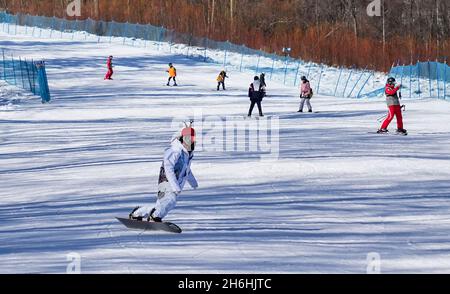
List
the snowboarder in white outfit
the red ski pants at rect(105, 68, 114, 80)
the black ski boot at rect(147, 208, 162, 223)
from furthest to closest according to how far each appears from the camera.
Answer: the red ski pants at rect(105, 68, 114, 80) → the black ski boot at rect(147, 208, 162, 223) → the snowboarder in white outfit

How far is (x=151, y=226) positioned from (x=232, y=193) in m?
3.86

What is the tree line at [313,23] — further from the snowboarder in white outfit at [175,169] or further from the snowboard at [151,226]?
the snowboarder in white outfit at [175,169]

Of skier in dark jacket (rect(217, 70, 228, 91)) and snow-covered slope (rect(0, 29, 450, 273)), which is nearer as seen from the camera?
snow-covered slope (rect(0, 29, 450, 273))

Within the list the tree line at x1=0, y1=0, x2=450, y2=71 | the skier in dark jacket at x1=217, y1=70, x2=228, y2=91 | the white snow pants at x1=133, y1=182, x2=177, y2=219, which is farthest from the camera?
the tree line at x1=0, y1=0, x2=450, y2=71

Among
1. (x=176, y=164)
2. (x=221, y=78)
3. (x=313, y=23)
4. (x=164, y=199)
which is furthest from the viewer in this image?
(x=313, y=23)

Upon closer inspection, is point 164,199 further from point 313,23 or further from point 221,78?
point 313,23

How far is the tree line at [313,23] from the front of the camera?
61562mm

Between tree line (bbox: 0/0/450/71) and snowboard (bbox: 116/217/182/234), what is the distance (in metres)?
47.5

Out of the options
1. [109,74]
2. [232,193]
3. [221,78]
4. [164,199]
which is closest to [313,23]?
[109,74]

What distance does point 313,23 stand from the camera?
265 ft

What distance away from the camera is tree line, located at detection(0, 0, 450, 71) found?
6156 cm

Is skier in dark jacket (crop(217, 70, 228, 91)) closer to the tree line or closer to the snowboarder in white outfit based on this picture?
the tree line

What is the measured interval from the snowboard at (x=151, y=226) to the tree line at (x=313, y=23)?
1870 inches

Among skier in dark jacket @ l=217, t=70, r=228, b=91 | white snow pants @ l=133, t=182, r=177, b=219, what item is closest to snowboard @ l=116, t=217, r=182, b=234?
white snow pants @ l=133, t=182, r=177, b=219
